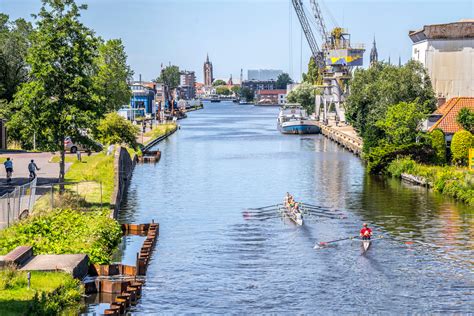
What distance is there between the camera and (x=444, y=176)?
66000 millimetres

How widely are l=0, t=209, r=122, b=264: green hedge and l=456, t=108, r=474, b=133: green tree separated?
3901cm

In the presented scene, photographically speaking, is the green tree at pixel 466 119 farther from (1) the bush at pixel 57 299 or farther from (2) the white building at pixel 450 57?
(1) the bush at pixel 57 299

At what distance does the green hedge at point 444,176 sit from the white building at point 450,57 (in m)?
23.4

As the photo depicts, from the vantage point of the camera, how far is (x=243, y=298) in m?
35.2

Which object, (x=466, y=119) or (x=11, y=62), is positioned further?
(x=11, y=62)

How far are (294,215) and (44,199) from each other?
1514 cm

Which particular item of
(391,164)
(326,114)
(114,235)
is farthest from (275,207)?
(326,114)

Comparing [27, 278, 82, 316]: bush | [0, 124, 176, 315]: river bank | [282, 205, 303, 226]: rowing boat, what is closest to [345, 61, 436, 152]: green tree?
[282, 205, 303, 226]: rowing boat

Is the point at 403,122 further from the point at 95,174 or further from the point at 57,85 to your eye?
the point at 57,85

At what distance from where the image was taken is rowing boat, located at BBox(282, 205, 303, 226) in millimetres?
52513

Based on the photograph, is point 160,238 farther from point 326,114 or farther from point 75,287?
point 326,114

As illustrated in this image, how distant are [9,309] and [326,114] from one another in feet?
515

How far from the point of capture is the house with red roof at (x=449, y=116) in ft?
252

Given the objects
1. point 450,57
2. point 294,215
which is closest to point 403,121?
point 450,57
